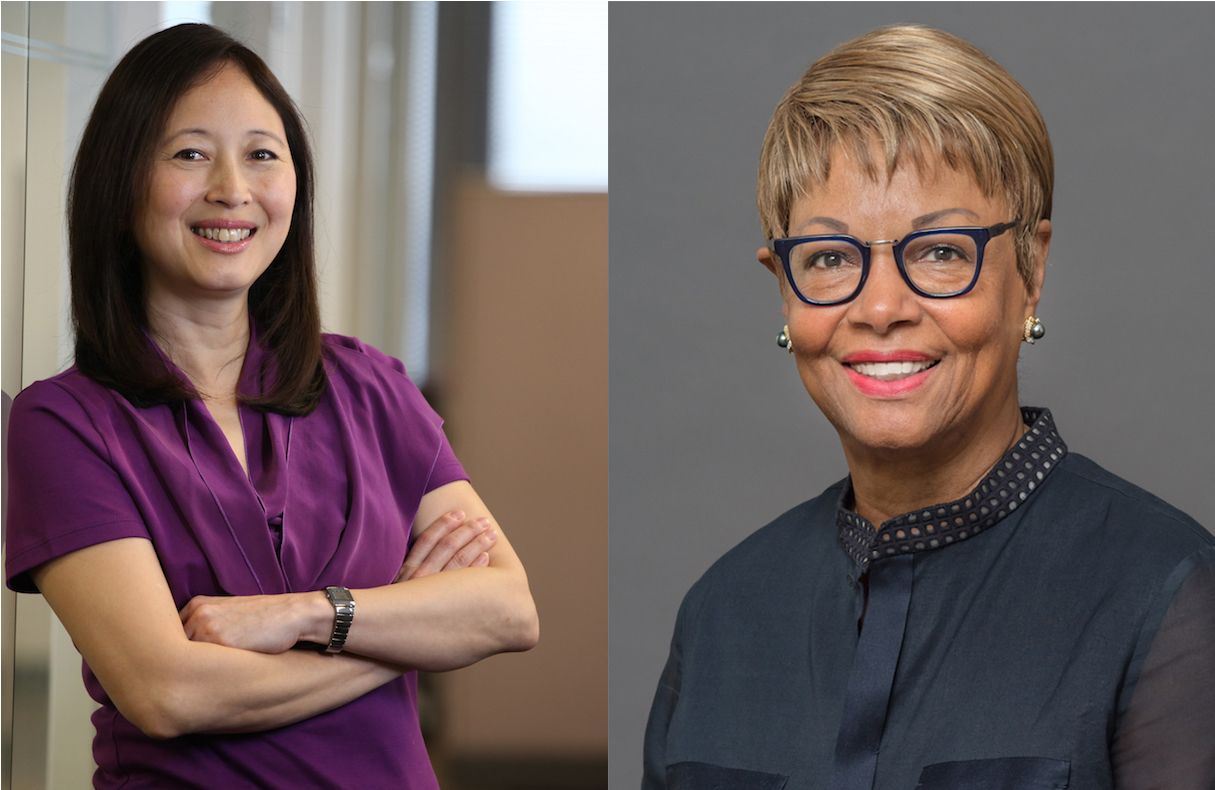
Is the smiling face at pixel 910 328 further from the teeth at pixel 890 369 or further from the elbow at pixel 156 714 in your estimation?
the elbow at pixel 156 714

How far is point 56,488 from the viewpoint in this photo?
214 cm

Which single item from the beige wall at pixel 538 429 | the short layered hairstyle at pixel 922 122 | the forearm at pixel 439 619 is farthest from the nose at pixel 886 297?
the beige wall at pixel 538 429

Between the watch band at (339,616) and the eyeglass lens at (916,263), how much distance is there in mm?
843

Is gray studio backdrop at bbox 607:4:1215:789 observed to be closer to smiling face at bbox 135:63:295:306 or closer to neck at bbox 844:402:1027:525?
neck at bbox 844:402:1027:525

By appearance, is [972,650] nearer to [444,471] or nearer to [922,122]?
[922,122]

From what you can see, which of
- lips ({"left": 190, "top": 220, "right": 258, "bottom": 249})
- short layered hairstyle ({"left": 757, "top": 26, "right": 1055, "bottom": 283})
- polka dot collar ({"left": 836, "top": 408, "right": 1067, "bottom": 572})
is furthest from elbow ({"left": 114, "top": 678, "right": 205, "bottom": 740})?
short layered hairstyle ({"left": 757, "top": 26, "right": 1055, "bottom": 283})

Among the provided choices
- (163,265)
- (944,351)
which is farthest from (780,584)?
(163,265)

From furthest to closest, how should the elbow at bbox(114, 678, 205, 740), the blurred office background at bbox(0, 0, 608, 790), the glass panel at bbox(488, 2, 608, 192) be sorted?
the glass panel at bbox(488, 2, 608, 192) < the blurred office background at bbox(0, 0, 608, 790) < the elbow at bbox(114, 678, 205, 740)

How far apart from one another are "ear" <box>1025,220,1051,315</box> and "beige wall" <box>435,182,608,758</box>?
1669mm

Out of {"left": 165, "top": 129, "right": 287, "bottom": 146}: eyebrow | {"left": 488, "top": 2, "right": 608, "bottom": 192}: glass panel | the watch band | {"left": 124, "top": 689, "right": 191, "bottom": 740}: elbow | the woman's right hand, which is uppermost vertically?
{"left": 488, "top": 2, "right": 608, "bottom": 192}: glass panel

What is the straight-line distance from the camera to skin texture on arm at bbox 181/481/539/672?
2.12 m

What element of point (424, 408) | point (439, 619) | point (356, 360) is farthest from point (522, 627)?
point (356, 360)

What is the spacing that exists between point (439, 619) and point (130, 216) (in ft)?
2.61

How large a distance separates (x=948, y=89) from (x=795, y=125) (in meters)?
0.20
